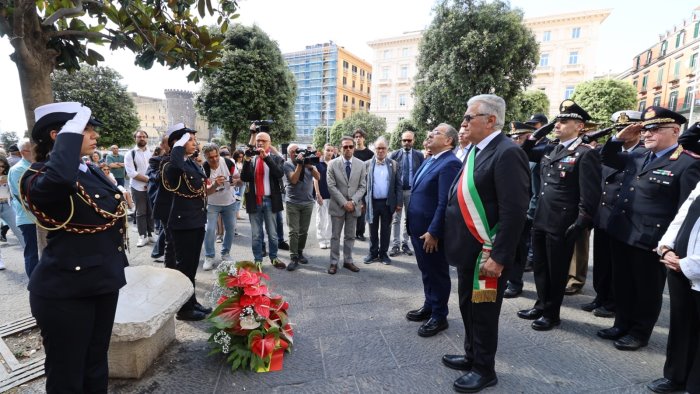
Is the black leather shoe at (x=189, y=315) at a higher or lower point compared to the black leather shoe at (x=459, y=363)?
lower

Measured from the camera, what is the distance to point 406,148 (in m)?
6.09

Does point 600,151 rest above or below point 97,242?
above

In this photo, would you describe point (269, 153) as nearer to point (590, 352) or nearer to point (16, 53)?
point (16, 53)

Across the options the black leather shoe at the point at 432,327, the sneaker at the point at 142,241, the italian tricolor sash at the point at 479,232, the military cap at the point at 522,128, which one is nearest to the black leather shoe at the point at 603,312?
the black leather shoe at the point at 432,327

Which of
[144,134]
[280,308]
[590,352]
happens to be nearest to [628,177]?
[590,352]

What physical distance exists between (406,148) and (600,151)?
9.58ft

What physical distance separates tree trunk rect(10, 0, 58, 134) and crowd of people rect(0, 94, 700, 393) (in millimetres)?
438

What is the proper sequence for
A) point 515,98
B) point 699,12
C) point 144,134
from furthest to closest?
point 699,12
point 515,98
point 144,134

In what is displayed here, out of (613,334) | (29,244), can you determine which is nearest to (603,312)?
(613,334)

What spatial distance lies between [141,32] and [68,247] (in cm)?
198

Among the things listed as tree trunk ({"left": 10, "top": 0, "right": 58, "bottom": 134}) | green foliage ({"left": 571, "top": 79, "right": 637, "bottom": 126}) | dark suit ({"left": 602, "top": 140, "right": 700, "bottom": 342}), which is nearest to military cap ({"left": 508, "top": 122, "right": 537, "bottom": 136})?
dark suit ({"left": 602, "top": 140, "right": 700, "bottom": 342})

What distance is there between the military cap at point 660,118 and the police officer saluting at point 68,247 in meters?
4.36

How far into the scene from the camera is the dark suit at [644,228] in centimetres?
299

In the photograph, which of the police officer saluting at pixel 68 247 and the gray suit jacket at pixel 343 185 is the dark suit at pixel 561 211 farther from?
the police officer saluting at pixel 68 247
